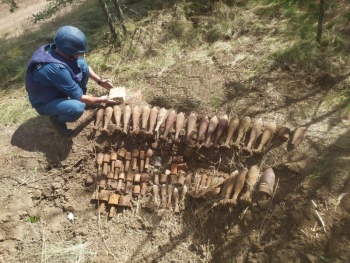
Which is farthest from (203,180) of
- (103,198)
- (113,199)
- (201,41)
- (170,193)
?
(201,41)

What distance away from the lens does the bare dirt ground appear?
3395 millimetres

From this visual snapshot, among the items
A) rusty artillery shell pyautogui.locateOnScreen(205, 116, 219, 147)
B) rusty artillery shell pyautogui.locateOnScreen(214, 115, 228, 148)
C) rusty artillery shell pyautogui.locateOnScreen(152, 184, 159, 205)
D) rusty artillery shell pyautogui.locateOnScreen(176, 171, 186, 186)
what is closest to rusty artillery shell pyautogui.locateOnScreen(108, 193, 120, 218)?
rusty artillery shell pyautogui.locateOnScreen(152, 184, 159, 205)

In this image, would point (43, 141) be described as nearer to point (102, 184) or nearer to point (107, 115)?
point (107, 115)

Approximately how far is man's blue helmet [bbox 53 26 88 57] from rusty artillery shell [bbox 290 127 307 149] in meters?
2.76

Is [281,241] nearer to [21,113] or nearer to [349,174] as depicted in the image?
[349,174]

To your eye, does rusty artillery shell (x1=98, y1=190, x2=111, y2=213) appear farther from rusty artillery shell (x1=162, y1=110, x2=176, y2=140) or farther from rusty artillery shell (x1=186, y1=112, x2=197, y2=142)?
rusty artillery shell (x1=186, y1=112, x2=197, y2=142)

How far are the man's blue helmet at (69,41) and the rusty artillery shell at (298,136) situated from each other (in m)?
2.76

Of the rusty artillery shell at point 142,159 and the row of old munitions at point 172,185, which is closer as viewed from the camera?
the row of old munitions at point 172,185

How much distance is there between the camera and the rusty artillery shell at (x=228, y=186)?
3703 millimetres

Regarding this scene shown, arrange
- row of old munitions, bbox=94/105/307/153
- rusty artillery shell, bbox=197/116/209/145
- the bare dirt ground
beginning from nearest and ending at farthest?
the bare dirt ground
row of old munitions, bbox=94/105/307/153
rusty artillery shell, bbox=197/116/209/145

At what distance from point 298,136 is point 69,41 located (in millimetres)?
2935

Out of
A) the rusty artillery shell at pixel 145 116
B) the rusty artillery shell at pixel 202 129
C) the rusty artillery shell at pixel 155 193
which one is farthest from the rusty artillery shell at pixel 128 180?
the rusty artillery shell at pixel 202 129

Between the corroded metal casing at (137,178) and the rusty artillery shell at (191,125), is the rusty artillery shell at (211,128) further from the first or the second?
the corroded metal casing at (137,178)

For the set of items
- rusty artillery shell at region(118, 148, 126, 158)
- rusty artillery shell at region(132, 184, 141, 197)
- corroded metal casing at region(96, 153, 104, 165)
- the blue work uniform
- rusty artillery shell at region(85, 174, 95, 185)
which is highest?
the blue work uniform
